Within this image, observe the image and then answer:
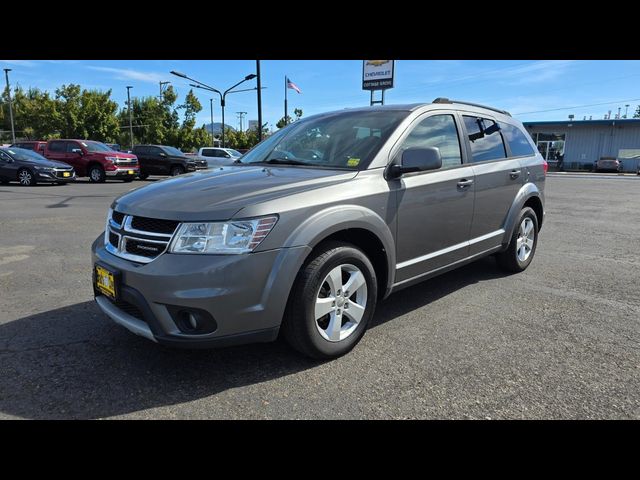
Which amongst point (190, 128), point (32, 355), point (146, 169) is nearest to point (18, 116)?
point (190, 128)

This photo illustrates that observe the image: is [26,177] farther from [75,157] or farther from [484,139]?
[484,139]

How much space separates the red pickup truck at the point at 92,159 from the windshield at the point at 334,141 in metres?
16.6

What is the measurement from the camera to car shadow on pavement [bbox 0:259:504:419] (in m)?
2.59

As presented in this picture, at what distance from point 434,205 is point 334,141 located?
3.29ft

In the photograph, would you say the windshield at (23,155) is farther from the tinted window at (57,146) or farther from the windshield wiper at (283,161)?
the windshield wiper at (283,161)

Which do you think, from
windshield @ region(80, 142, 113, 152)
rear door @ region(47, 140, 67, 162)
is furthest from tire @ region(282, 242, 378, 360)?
rear door @ region(47, 140, 67, 162)

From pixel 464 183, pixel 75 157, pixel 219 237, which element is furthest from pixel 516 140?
pixel 75 157

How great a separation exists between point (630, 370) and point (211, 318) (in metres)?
2.73

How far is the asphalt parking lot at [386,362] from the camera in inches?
101

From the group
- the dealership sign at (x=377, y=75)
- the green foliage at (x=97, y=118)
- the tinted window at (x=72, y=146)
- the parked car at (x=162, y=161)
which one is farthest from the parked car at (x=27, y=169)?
the green foliage at (x=97, y=118)

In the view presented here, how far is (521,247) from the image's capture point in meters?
5.34

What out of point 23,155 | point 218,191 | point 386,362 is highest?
point 23,155

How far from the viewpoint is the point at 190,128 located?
52.5m
